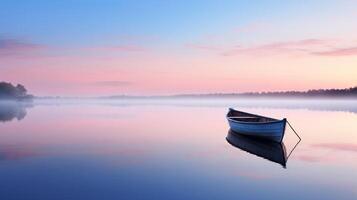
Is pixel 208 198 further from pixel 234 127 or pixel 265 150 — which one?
pixel 234 127

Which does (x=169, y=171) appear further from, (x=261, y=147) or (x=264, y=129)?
(x=264, y=129)

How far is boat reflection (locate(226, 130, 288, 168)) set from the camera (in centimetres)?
2061

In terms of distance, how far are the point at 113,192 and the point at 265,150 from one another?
42.6 feet

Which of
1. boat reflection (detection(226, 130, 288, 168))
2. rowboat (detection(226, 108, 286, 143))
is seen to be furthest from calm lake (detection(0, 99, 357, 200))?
rowboat (detection(226, 108, 286, 143))

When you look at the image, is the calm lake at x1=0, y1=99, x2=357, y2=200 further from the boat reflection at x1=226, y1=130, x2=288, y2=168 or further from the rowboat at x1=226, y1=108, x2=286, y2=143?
the rowboat at x1=226, y1=108, x2=286, y2=143

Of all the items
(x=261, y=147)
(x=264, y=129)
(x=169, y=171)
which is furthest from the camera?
(x=264, y=129)

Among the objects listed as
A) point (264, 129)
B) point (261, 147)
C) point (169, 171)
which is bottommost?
point (169, 171)

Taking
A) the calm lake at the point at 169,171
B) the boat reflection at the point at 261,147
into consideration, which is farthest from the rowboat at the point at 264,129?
the calm lake at the point at 169,171

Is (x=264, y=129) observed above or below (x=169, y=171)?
above

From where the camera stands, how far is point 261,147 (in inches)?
959

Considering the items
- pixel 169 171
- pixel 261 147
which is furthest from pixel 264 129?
pixel 169 171

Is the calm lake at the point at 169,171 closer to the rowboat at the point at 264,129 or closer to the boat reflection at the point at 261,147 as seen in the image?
the boat reflection at the point at 261,147

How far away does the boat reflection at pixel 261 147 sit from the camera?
20609 mm

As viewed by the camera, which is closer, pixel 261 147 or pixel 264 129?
pixel 261 147
